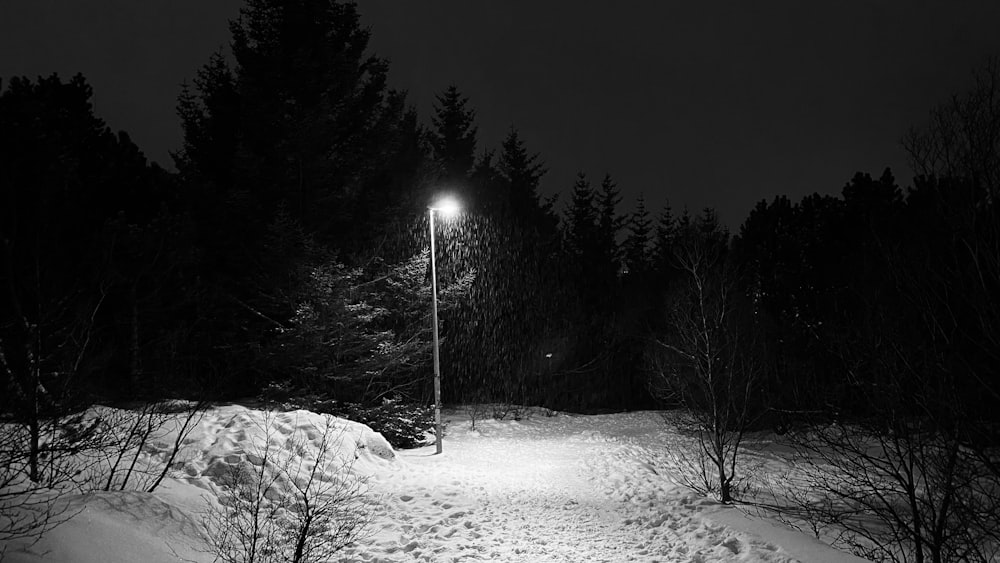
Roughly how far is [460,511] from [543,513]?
1.40 metres

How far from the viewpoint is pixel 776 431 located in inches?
889

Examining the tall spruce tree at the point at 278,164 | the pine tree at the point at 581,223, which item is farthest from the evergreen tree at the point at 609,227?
the tall spruce tree at the point at 278,164

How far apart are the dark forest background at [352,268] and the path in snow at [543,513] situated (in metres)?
2.92

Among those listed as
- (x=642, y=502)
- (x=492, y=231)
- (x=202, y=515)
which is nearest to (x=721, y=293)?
(x=642, y=502)

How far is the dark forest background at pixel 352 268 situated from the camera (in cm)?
638

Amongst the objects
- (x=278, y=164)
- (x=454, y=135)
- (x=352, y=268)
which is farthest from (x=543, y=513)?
(x=454, y=135)

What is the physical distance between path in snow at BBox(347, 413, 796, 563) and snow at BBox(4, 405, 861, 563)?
27 millimetres

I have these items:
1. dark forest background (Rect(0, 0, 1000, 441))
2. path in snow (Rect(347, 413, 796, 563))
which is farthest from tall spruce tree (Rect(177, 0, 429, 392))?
path in snow (Rect(347, 413, 796, 563))

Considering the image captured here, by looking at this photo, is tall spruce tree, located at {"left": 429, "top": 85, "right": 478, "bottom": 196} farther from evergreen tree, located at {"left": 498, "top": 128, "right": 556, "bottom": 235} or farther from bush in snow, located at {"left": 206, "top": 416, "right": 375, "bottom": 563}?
bush in snow, located at {"left": 206, "top": 416, "right": 375, "bottom": 563}

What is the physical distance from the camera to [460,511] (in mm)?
8906

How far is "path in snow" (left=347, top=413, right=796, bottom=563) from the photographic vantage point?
695 centimetres

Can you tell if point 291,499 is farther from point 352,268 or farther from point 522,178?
point 522,178

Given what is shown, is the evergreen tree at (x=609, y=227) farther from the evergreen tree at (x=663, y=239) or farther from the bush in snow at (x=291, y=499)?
the bush in snow at (x=291, y=499)

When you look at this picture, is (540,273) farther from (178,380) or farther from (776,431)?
(178,380)
